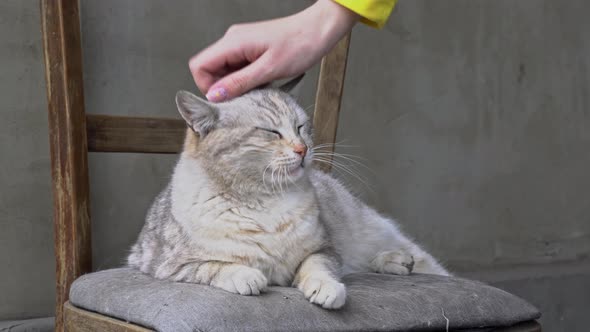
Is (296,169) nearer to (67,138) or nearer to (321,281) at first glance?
(321,281)

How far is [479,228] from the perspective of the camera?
3.02 m

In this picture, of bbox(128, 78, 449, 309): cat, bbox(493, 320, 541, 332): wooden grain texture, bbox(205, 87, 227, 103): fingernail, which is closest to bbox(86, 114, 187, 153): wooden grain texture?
bbox(128, 78, 449, 309): cat

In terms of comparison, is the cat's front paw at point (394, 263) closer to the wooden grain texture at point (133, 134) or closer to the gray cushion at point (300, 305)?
the gray cushion at point (300, 305)

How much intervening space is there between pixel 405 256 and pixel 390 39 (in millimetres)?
1333

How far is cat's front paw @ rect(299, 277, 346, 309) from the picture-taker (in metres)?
1.12

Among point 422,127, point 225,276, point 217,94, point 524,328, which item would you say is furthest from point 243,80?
point 422,127

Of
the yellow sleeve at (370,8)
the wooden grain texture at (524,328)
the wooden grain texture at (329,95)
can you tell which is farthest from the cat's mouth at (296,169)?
the wooden grain texture at (329,95)

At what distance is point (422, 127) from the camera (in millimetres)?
2822

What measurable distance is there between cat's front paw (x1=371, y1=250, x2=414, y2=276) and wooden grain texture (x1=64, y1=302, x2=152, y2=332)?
1.82ft

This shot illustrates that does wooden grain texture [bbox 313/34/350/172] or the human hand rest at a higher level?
the human hand

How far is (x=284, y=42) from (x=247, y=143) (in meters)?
0.20

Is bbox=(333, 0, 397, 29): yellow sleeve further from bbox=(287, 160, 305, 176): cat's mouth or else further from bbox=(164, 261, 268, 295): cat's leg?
bbox=(164, 261, 268, 295): cat's leg

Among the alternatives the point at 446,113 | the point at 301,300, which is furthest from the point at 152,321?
the point at 446,113

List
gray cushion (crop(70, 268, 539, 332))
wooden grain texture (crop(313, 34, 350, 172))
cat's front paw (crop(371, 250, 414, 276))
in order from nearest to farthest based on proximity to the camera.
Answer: gray cushion (crop(70, 268, 539, 332))
cat's front paw (crop(371, 250, 414, 276))
wooden grain texture (crop(313, 34, 350, 172))
